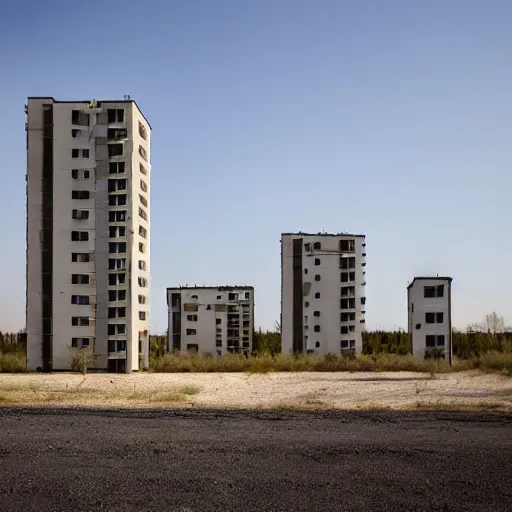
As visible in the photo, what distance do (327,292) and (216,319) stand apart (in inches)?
443

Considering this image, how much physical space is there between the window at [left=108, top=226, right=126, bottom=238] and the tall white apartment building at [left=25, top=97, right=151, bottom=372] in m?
0.05

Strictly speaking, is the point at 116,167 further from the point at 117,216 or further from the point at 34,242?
the point at 34,242

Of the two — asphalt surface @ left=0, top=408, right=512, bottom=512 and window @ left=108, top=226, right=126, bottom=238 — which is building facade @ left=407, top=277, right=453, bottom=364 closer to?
window @ left=108, top=226, right=126, bottom=238

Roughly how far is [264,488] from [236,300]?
47677 millimetres

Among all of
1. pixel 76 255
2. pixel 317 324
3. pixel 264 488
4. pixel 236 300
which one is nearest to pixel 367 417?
pixel 264 488

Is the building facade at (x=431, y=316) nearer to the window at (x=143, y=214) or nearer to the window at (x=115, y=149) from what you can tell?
the window at (x=143, y=214)

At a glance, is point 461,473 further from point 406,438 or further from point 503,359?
point 503,359

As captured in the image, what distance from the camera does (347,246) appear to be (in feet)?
161

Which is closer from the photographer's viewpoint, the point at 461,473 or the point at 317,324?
the point at 461,473

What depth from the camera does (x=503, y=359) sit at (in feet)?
111

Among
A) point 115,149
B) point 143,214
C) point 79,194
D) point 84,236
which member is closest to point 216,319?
point 143,214

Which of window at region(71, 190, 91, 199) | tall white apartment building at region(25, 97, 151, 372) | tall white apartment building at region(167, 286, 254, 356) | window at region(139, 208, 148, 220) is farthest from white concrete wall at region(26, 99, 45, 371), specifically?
tall white apartment building at region(167, 286, 254, 356)

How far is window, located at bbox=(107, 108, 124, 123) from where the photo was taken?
120 feet

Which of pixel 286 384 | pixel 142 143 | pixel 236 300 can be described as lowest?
pixel 286 384
